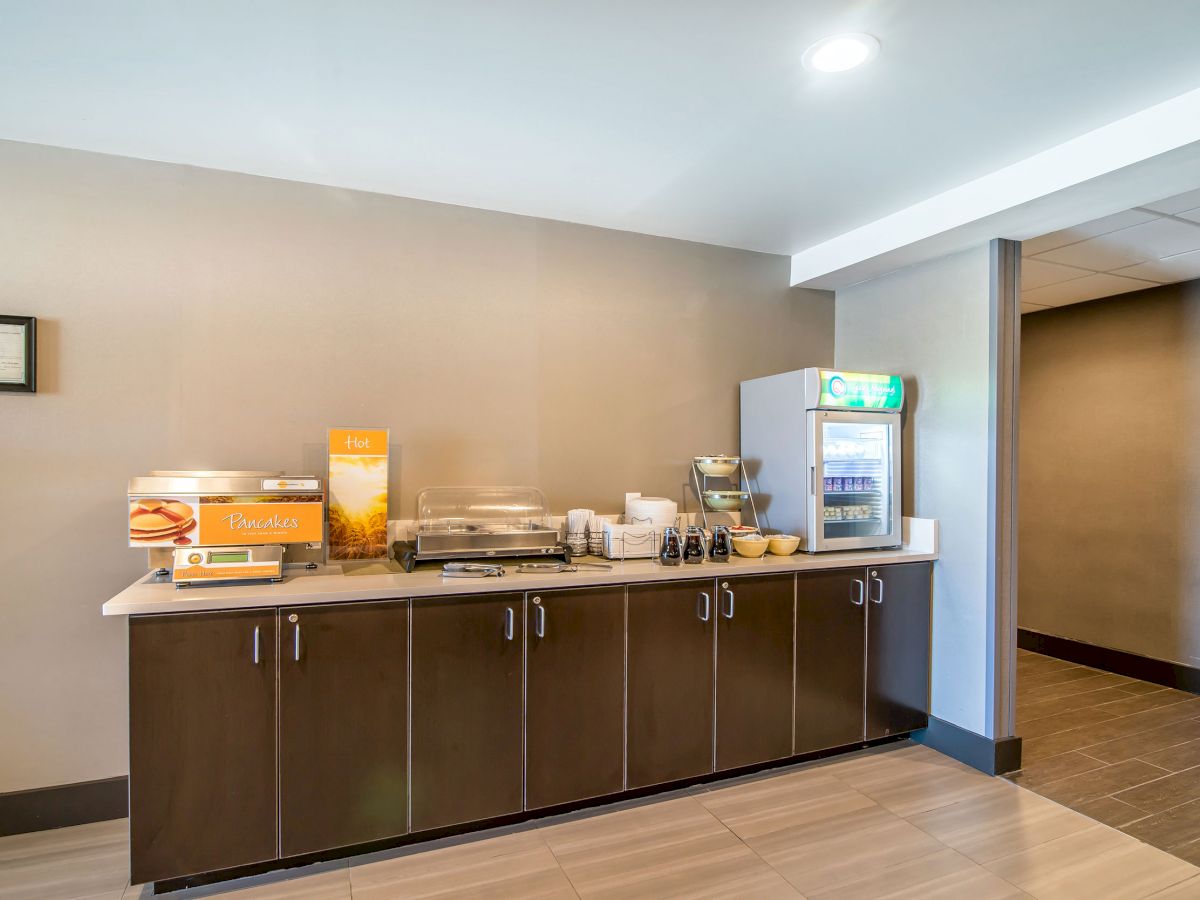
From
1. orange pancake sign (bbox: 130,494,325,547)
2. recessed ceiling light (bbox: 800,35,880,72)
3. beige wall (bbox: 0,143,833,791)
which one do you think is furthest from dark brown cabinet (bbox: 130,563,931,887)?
recessed ceiling light (bbox: 800,35,880,72)

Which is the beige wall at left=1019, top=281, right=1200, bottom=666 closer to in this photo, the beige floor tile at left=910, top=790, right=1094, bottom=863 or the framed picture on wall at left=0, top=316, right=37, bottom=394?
the beige floor tile at left=910, top=790, right=1094, bottom=863

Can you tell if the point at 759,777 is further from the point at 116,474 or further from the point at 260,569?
the point at 116,474

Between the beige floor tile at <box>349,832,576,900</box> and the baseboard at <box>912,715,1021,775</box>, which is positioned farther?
the baseboard at <box>912,715,1021,775</box>

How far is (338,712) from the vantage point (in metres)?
2.44

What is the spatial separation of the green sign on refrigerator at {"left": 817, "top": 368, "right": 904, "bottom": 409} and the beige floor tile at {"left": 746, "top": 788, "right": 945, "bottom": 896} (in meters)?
1.92

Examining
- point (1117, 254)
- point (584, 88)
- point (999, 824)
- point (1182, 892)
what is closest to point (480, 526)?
point (584, 88)

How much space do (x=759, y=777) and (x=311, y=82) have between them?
3.44 m

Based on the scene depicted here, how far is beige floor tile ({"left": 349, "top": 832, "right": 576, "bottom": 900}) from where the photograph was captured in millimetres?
2303

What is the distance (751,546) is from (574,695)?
118 cm

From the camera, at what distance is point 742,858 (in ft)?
8.29

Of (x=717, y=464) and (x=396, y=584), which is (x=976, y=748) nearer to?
(x=717, y=464)

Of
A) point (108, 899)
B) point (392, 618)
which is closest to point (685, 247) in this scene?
point (392, 618)

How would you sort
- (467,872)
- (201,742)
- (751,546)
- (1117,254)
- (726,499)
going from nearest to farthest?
(201,742) < (467,872) < (751,546) < (726,499) < (1117,254)

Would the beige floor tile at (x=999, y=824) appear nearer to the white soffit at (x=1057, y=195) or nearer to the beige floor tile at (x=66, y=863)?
the white soffit at (x=1057, y=195)
